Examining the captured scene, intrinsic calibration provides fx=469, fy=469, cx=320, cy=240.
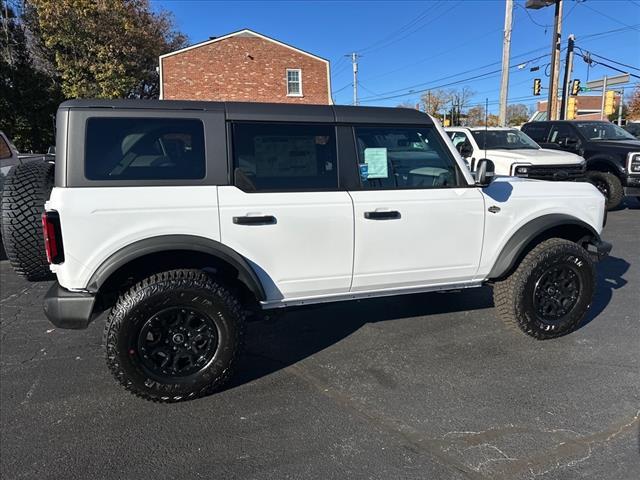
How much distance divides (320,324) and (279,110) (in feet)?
6.81

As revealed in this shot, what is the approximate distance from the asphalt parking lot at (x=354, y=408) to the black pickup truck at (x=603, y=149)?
22.5 feet

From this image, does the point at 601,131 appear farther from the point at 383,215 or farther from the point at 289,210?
the point at 289,210

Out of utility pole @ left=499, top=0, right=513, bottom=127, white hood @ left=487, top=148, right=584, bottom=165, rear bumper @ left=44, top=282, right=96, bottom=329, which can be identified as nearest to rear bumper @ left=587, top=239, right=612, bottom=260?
rear bumper @ left=44, top=282, right=96, bottom=329

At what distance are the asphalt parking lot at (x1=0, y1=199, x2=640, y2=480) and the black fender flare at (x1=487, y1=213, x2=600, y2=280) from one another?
2.13ft

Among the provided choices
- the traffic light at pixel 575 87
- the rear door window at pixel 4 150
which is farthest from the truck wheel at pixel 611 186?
the traffic light at pixel 575 87

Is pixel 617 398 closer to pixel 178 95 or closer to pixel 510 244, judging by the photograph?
pixel 510 244

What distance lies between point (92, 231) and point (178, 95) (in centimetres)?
2462

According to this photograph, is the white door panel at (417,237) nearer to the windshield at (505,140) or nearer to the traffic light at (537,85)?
the windshield at (505,140)

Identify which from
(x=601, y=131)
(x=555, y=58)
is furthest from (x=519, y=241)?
(x=555, y=58)

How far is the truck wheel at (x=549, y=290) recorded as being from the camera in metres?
3.81

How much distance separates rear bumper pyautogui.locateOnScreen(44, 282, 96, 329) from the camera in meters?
2.89

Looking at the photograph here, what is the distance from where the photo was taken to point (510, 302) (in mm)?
3836

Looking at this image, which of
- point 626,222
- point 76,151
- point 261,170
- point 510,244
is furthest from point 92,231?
point 626,222

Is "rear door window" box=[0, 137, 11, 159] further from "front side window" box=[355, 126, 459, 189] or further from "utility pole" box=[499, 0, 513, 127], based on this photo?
"utility pole" box=[499, 0, 513, 127]
